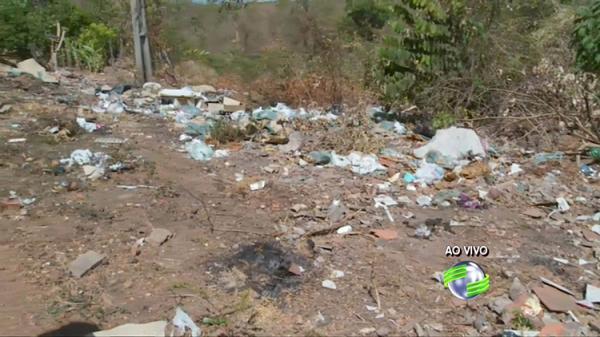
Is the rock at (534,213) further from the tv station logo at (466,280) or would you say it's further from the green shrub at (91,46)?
the green shrub at (91,46)

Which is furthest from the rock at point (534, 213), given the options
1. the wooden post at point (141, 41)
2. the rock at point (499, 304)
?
the wooden post at point (141, 41)

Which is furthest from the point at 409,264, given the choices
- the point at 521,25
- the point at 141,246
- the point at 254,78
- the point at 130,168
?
the point at 254,78

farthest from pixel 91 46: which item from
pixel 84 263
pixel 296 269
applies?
pixel 296 269

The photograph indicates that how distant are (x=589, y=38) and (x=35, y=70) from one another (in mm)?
7682

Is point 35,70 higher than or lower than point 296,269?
higher

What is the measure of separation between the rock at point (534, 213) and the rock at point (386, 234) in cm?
109

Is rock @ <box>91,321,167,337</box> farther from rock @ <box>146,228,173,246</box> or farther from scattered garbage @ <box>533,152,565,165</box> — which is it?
scattered garbage @ <box>533,152,565,165</box>

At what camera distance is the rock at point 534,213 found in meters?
3.75

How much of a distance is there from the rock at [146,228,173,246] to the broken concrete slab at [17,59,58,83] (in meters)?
5.54

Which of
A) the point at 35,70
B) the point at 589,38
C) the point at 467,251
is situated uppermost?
the point at 589,38

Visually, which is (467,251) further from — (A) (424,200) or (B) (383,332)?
(B) (383,332)

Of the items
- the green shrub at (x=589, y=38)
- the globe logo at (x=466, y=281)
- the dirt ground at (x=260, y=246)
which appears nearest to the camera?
the dirt ground at (x=260, y=246)

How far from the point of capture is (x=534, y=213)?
3.78 meters

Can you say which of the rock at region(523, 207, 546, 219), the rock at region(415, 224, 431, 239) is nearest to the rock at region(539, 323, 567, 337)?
the rock at region(415, 224, 431, 239)
